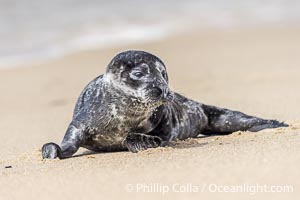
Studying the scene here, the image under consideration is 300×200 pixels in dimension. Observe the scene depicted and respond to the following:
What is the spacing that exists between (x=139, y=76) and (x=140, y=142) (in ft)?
1.50

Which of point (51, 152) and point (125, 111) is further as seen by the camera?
point (125, 111)

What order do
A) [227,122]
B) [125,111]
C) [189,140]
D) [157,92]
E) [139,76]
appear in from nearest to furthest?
[157,92] → [139,76] → [125,111] → [189,140] → [227,122]

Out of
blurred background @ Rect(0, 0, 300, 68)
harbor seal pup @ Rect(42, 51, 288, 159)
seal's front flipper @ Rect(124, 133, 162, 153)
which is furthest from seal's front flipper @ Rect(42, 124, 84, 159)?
blurred background @ Rect(0, 0, 300, 68)

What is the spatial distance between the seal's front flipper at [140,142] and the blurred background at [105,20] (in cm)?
727

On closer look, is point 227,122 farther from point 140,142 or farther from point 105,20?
point 105,20

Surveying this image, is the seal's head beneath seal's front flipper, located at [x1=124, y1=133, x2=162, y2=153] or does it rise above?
above

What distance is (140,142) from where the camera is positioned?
18.0ft

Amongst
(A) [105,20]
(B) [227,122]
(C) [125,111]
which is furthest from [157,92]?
(A) [105,20]

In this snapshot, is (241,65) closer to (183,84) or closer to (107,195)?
(183,84)

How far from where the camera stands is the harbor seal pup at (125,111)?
5.33 m

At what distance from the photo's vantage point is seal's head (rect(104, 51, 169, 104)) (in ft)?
17.1

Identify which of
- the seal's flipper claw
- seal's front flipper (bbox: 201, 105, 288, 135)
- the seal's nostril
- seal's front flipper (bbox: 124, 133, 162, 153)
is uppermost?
the seal's nostril

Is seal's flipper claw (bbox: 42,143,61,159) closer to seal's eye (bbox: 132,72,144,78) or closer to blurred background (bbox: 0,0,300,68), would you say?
seal's eye (bbox: 132,72,144,78)

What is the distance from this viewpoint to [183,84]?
10.2 m
